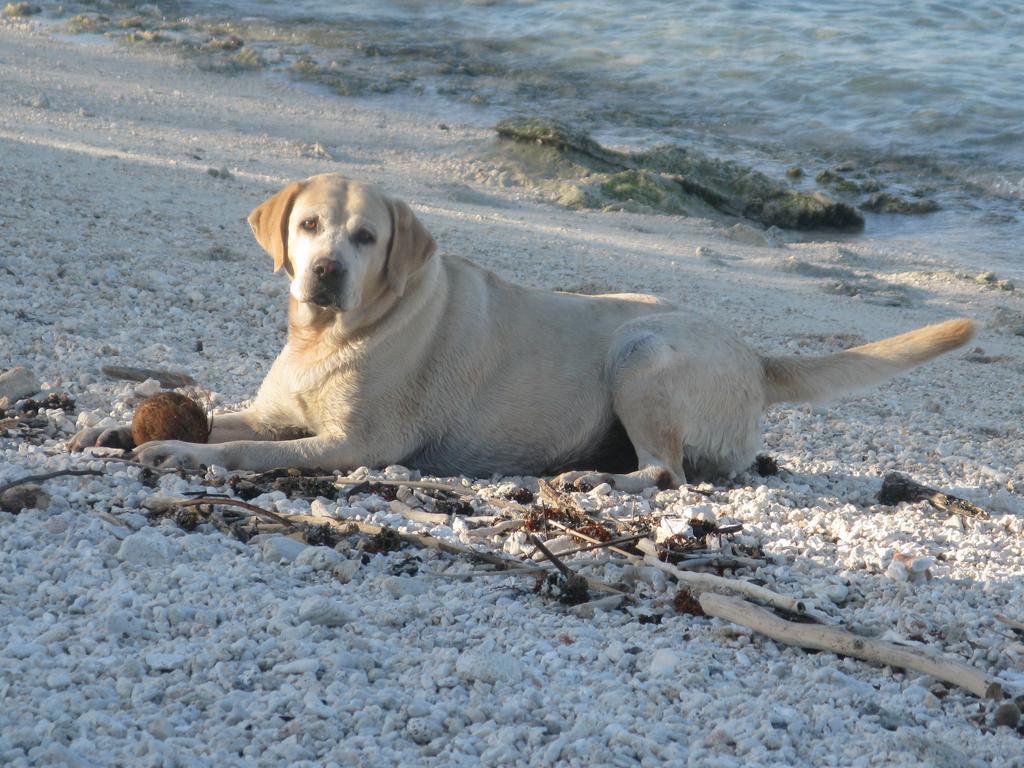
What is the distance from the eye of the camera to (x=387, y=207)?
549 cm

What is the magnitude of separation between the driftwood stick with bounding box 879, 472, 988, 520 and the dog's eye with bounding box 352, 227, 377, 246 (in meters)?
2.45

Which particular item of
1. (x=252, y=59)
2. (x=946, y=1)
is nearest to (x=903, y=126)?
(x=946, y=1)

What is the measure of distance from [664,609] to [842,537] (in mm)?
1100

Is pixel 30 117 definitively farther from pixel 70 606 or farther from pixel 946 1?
pixel 946 1

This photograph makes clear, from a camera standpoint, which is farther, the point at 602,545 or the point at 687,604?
the point at 602,545

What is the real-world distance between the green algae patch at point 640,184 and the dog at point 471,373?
20.9 ft

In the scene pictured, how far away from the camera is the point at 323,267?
5270 millimetres

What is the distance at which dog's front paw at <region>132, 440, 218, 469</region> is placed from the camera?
5035 mm

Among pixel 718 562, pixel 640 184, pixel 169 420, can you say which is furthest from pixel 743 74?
pixel 718 562

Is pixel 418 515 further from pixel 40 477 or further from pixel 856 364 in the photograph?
pixel 856 364

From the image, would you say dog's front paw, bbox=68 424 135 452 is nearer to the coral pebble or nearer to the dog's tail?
the coral pebble

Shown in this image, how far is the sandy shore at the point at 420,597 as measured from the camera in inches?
118

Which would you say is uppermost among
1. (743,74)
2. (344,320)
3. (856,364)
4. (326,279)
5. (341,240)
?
(743,74)

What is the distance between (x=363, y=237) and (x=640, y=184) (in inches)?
309
